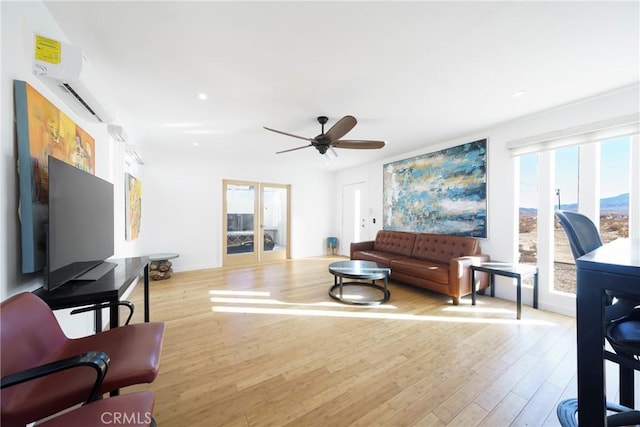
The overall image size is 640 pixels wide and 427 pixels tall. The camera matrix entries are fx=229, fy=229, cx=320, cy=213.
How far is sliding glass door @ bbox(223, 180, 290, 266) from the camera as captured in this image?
554 centimetres

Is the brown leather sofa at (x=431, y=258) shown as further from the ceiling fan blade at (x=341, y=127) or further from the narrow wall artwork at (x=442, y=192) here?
the ceiling fan blade at (x=341, y=127)

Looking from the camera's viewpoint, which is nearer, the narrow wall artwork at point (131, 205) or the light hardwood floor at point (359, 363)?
the light hardwood floor at point (359, 363)

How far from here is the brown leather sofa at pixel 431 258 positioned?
10.2 ft

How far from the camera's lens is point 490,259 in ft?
11.4

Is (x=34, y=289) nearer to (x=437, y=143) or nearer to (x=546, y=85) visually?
(x=546, y=85)

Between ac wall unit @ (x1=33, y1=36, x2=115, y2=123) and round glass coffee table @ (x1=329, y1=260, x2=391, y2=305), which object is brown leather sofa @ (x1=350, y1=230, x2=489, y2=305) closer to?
round glass coffee table @ (x1=329, y1=260, x2=391, y2=305)

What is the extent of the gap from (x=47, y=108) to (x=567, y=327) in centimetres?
481

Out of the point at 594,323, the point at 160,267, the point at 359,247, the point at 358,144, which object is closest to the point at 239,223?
the point at 160,267

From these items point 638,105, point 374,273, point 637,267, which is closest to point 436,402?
point 637,267

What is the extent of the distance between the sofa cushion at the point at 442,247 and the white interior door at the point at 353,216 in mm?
1784

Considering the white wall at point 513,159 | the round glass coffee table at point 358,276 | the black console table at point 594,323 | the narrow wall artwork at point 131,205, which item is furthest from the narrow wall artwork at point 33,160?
the white wall at point 513,159

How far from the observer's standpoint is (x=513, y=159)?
322cm

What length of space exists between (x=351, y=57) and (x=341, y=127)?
2.40 feet

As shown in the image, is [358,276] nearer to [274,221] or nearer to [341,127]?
[341,127]
